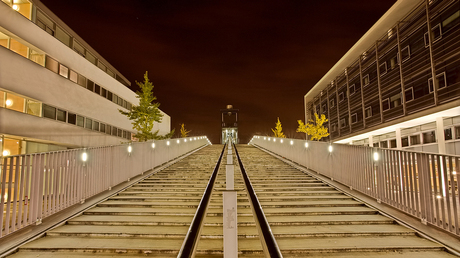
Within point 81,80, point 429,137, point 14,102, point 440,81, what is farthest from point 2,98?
point 429,137

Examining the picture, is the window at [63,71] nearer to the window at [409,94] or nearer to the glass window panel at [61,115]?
the glass window panel at [61,115]

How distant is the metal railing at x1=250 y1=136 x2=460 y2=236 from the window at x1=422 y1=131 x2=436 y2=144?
13729 millimetres

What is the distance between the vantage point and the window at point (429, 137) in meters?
19.2

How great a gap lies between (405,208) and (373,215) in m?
0.66

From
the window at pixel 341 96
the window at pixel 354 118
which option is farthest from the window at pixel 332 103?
the window at pixel 354 118

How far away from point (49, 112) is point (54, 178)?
14.5 metres

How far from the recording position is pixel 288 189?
8.62 m

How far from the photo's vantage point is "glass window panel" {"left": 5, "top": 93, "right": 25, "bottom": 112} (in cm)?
1514

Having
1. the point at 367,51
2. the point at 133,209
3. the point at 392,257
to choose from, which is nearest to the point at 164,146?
the point at 133,209

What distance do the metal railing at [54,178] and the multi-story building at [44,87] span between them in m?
9.58

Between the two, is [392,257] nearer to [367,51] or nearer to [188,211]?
[188,211]

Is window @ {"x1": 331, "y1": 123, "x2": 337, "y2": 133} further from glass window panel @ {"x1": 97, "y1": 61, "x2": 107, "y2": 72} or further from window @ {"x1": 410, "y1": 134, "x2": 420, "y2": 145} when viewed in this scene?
glass window panel @ {"x1": 97, "y1": 61, "x2": 107, "y2": 72}

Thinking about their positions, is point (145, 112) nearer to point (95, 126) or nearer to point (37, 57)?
point (95, 126)

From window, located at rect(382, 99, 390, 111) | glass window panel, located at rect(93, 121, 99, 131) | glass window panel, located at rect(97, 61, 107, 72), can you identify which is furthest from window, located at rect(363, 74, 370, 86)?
glass window panel, located at rect(97, 61, 107, 72)
